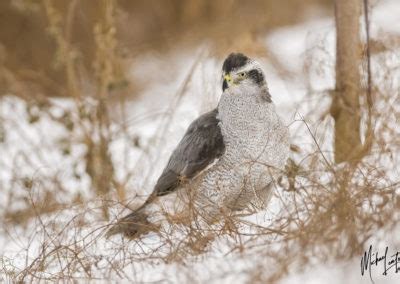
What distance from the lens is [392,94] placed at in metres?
5.58

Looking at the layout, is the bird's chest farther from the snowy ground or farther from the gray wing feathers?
the snowy ground

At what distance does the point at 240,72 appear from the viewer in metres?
4.75

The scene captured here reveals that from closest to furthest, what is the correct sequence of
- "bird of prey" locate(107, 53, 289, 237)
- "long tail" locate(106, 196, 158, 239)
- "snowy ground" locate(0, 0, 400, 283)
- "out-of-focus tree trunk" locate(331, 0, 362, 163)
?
"snowy ground" locate(0, 0, 400, 283)
"long tail" locate(106, 196, 158, 239)
"bird of prey" locate(107, 53, 289, 237)
"out-of-focus tree trunk" locate(331, 0, 362, 163)

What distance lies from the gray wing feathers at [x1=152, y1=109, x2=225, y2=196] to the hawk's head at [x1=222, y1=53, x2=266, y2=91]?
0.26 metres

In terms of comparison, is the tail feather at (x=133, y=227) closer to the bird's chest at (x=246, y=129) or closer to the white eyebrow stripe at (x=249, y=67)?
the bird's chest at (x=246, y=129)

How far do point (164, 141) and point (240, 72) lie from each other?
237cm

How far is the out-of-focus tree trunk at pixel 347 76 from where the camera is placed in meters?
5.62

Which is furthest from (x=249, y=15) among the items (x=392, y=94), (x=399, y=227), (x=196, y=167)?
(x=399, y=227)

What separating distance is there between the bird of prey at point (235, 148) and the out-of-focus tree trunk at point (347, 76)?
1001mm

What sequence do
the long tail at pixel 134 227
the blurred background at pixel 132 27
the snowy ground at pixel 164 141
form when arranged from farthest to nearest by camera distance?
the blurred background at pixel 132 27, the long tail at pixel 134 227, the snowy ground at pixel 164 141

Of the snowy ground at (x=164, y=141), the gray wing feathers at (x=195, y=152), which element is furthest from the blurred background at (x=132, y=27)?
the gray wing feathers at (x=195, y=152)

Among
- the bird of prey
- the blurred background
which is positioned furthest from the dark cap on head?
the blurred background

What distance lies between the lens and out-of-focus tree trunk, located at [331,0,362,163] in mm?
5621

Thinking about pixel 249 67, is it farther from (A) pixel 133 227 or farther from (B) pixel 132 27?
(B) pixel 132 27
